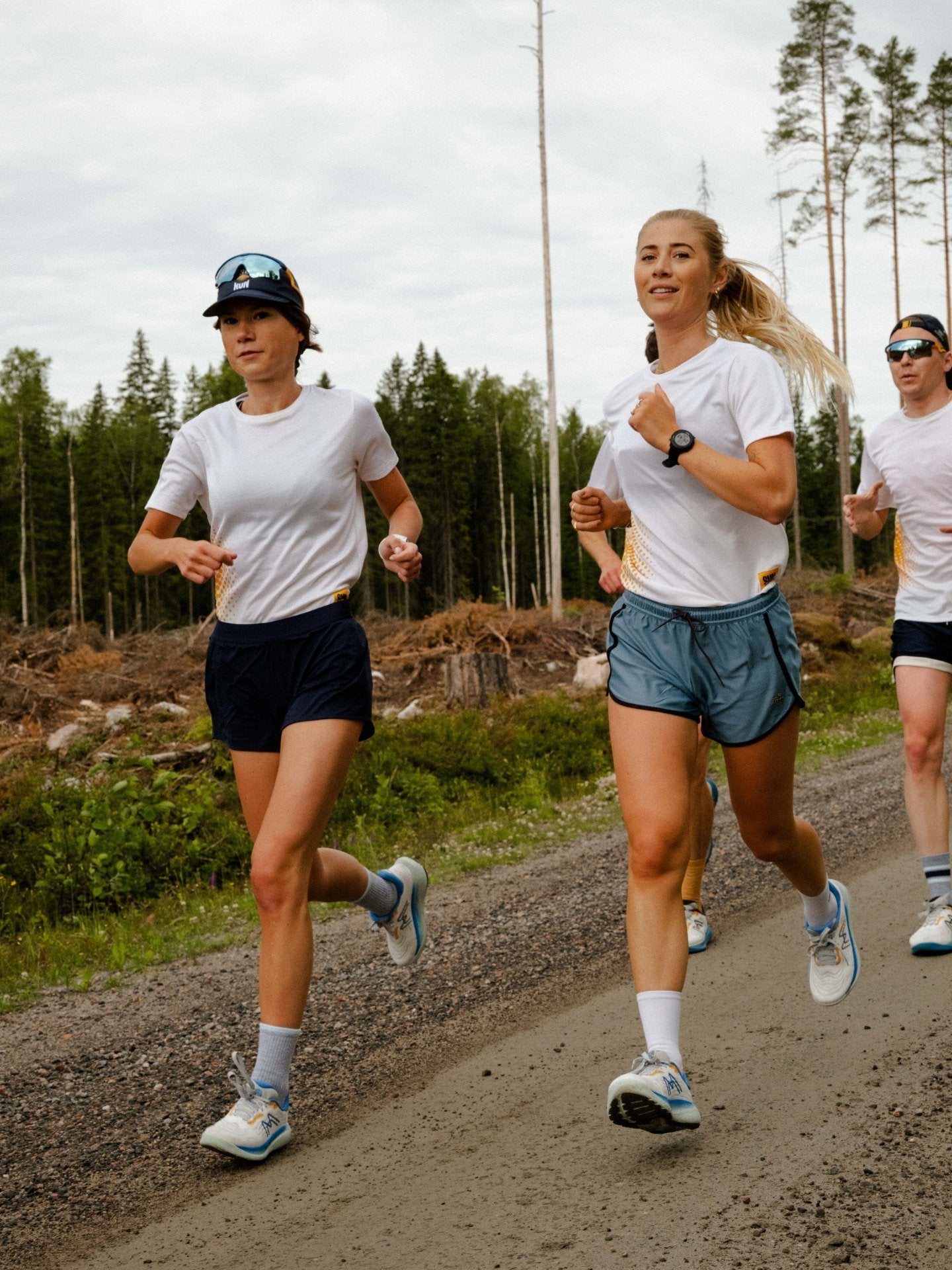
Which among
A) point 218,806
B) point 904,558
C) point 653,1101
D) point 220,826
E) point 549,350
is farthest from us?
point 549,350

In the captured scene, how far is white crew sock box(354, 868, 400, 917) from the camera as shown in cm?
498

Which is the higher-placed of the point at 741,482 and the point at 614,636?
the point at 741,482

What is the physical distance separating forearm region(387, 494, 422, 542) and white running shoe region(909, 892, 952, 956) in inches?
106

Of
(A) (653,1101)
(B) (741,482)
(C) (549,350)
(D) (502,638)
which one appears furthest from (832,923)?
(C) (549,350)

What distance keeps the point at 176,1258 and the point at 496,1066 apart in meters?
1.45

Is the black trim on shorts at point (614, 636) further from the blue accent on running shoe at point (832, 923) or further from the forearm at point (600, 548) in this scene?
the blue accent on running shoe at point (832, 923)

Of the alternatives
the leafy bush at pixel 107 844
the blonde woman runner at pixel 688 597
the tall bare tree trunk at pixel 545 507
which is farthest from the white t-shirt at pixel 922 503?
the tall bare tree trunk at pixel 545 507

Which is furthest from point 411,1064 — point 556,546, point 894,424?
point 556,546

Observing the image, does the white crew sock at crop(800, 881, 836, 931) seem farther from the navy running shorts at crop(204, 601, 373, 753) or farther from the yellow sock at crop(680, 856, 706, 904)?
the navy running shorts at crop(204, 601, 373, 753)

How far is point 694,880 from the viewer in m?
5.73

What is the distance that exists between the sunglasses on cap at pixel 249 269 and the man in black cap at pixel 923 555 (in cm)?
297

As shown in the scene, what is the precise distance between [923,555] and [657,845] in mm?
2797

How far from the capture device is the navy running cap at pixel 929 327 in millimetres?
5820

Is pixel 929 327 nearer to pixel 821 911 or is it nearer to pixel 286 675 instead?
pixel 821 911
